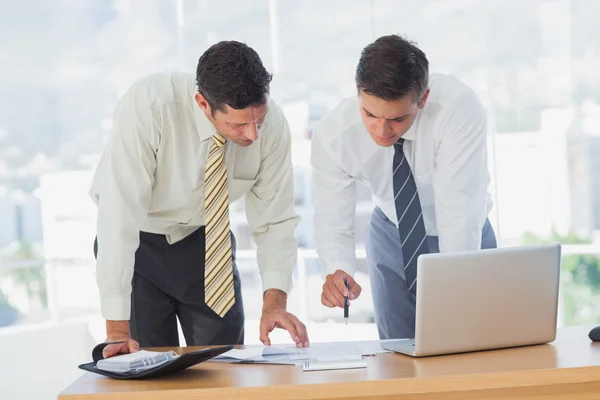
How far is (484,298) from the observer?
179 cm

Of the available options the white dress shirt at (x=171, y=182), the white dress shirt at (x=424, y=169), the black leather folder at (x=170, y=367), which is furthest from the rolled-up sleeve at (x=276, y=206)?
the black leather folder at (x=170, y=367)

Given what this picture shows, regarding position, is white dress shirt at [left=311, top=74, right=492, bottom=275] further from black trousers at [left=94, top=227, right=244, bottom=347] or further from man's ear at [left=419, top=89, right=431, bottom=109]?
black trousers at [left=94, top=227, right=244, bottom=347]

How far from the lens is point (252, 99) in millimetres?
2174

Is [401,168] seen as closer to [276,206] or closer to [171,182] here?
[276,206]

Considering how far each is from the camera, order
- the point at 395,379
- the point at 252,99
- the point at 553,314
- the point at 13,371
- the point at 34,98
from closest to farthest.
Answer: the point at 395,379 → the point at 553,314 → the point at 252,99 → the point at 13,371 → the point at 34,98

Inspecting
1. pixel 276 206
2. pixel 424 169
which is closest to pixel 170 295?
pixel 276 206

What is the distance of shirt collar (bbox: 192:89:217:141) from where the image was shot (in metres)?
2.37

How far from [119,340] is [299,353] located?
455mm

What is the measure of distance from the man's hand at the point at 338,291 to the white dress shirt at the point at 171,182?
163 millimetres

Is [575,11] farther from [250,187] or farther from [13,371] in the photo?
[13,371]

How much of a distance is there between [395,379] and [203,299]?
106 centimetres

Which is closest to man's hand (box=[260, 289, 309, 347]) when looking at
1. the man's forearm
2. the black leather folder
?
the man's forearm

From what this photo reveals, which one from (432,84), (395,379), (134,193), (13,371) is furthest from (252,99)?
(13,371)

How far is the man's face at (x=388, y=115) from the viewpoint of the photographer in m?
2.22
